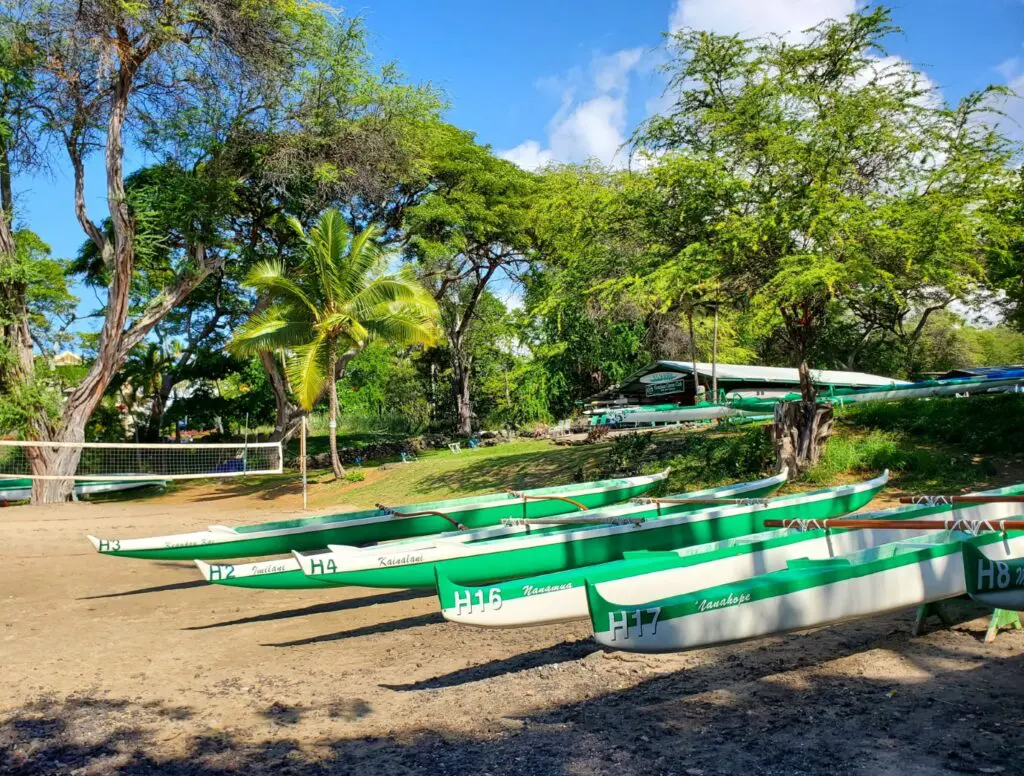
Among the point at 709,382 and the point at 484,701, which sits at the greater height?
the point at 709,382

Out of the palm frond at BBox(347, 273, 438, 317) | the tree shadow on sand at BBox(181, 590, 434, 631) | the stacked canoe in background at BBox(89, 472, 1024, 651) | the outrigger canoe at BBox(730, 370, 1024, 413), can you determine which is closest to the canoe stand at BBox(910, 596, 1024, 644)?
the stacked canoe in background at BBox(89, 472, 1024, 651)

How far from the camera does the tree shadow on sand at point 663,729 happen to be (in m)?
3.90

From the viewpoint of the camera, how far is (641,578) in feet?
17.7

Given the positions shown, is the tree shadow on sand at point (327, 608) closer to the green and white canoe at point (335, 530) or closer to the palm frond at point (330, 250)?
the green and white canoe at point (335, 530)

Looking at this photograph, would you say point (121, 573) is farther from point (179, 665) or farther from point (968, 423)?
point (968, 423)

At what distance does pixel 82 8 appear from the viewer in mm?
17938

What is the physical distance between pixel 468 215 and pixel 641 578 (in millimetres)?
20645

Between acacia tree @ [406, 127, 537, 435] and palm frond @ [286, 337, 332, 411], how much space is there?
526 centimetres

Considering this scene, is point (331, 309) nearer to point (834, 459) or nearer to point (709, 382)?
point (834, 459)

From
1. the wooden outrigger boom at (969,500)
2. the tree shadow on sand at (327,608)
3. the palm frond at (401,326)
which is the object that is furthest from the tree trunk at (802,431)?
the palm frond at (401,326)

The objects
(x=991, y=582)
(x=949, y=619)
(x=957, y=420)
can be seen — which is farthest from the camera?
(x=957, y=420)

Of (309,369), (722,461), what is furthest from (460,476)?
(722,461)

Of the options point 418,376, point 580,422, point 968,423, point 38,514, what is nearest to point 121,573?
point 38,514

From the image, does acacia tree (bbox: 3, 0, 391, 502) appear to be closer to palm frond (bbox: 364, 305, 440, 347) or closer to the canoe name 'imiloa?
palm frond (bbox: 364, 305, 440, 347)
